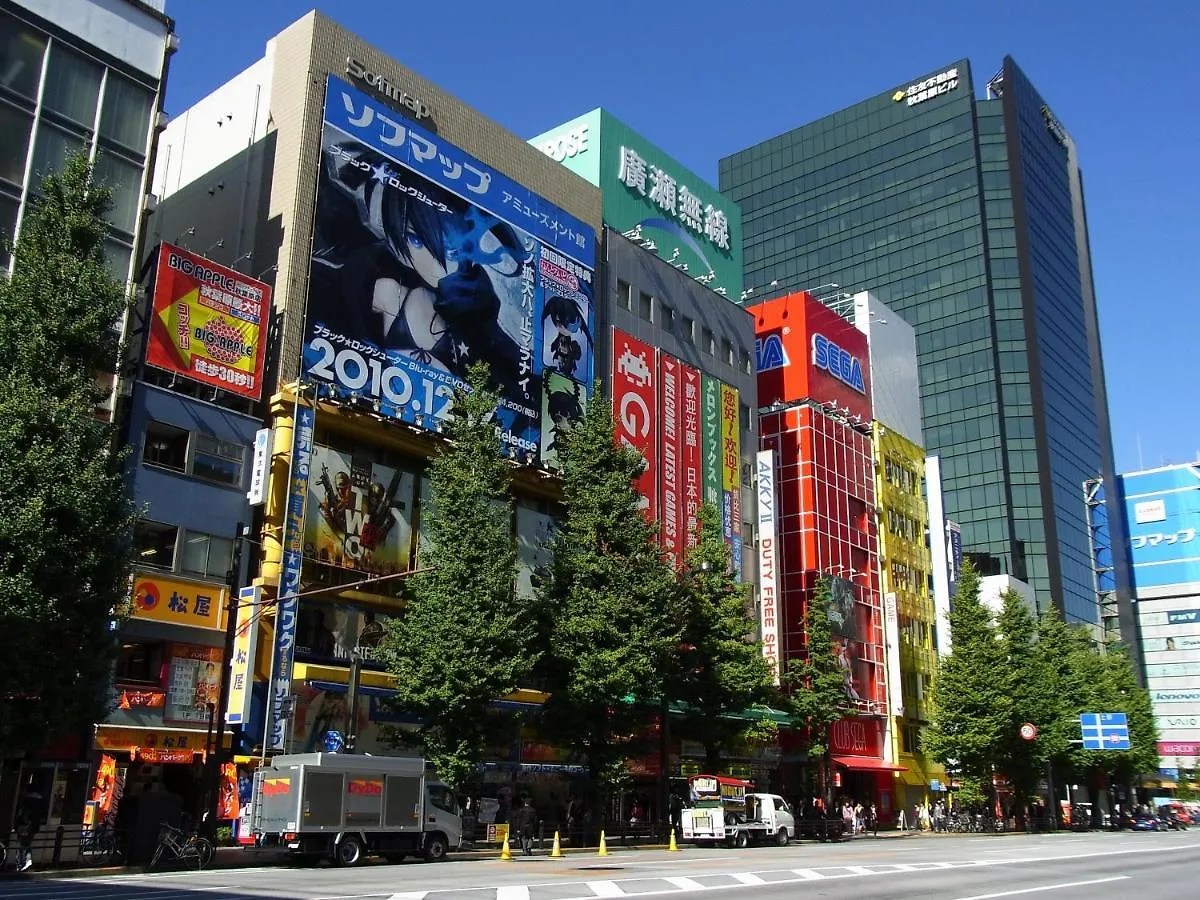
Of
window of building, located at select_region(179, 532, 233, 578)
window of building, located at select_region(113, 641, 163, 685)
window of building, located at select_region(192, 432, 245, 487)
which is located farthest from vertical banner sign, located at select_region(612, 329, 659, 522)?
window of building, located at select_region(113, 641, 163, 685)

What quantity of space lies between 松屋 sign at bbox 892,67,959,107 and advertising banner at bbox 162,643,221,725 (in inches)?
5489

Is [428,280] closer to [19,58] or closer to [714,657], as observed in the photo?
[19,58]

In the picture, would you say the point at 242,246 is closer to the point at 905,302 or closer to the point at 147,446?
the point at 147,446

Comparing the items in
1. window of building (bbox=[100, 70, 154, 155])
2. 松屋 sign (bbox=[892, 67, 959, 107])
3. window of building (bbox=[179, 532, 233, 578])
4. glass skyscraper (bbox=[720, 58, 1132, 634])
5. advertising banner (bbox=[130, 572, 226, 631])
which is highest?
松屋 sign (bbox=[892, 67, 959, 107])

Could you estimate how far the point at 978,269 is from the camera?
134 m

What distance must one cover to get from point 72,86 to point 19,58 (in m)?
1.69

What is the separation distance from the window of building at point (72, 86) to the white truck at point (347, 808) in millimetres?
21583

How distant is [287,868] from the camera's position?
85.5 ft

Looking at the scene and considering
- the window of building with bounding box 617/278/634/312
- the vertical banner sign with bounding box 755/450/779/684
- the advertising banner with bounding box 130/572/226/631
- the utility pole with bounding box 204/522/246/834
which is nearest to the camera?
the utility pole with bounding box 204/522/246/834

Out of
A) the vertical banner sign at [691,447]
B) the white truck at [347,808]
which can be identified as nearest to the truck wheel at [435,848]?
the white truck at [347,808]

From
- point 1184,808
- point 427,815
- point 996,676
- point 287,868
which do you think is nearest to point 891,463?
point 996,676

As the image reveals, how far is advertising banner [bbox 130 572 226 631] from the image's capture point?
31.8 m

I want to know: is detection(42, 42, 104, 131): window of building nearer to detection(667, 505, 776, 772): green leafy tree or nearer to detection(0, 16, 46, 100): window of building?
detection(0, 16, 46, 100): window of building

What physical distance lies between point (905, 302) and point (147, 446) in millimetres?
120473
